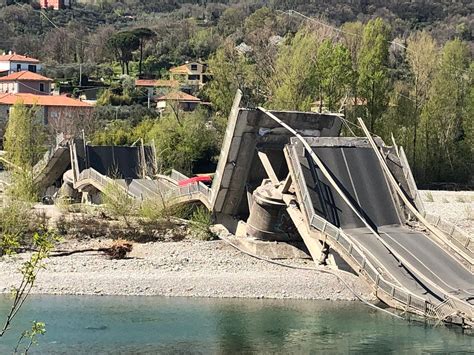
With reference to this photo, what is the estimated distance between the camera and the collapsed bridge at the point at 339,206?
21.8 m

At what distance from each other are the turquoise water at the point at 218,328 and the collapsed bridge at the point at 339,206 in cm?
97

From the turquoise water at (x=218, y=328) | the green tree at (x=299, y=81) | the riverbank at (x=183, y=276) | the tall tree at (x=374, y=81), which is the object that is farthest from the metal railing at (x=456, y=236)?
the green tree at (x=299, y=81)

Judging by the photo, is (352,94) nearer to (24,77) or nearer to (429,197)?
(429,197)

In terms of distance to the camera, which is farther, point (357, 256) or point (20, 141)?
point (20, 141)

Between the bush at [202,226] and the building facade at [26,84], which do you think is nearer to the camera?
the bush at [202,226]

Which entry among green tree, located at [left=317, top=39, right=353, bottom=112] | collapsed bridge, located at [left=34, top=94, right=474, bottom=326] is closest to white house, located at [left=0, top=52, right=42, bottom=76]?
green tree, located at [left=317, top=39, right=353, bottom=112]

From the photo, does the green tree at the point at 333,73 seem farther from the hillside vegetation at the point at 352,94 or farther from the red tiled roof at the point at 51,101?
the red tiled roof at the point at 51,101

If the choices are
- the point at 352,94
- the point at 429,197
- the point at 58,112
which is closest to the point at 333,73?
the point at 352,94

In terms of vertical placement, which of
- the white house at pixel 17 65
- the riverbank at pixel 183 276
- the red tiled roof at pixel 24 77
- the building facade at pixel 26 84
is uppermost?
the white house at pixel 17 65

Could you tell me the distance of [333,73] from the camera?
48438mm

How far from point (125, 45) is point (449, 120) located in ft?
192

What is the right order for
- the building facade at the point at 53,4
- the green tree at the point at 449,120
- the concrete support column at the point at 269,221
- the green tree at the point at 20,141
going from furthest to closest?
the building facade at the point at 53,4
the green tree at the point at 449,120
the green tree at the point at 20,141
the concrete support column at the point at 269,221

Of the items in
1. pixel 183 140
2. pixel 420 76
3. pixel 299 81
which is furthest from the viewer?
pixel 183 140

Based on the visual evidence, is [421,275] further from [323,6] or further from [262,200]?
[323,6]
